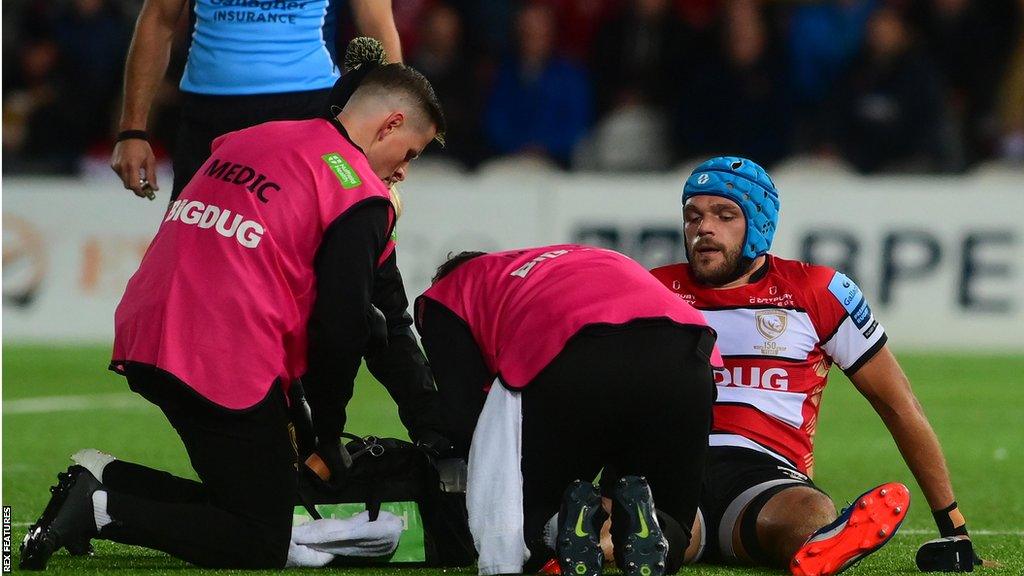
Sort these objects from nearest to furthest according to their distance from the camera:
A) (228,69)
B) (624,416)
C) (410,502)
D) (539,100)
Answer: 1. (624,416)
2. (410,502)
3. (228,69)
4. (539,100)

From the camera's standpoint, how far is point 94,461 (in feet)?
15.5

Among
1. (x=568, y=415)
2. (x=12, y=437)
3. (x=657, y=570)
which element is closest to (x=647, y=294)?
(x=568, y=415)

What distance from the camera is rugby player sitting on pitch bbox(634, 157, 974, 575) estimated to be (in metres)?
4.97

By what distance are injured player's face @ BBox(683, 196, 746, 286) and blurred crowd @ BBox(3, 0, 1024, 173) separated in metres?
8.21

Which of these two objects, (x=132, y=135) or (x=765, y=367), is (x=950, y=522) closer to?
(x=765, y=367)

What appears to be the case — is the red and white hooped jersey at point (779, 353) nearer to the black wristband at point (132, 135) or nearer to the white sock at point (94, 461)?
the white sock at point (94, 461)

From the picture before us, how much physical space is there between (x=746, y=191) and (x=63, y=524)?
7.63 ft

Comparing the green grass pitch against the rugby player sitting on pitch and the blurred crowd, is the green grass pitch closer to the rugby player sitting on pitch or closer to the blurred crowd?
the rugby player sitting on pitch

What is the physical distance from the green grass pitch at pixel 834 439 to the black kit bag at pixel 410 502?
0.13m

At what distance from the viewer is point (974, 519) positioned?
6113mm

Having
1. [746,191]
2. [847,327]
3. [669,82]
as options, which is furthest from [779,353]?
[669,82]

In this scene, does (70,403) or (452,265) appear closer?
(452,265)

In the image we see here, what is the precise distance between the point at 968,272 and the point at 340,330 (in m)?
9.00

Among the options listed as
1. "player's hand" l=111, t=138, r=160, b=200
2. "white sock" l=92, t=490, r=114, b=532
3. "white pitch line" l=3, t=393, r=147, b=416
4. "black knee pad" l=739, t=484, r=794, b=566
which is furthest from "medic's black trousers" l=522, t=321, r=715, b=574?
"white pitch line" l=3, t=393, r=147, b=416
